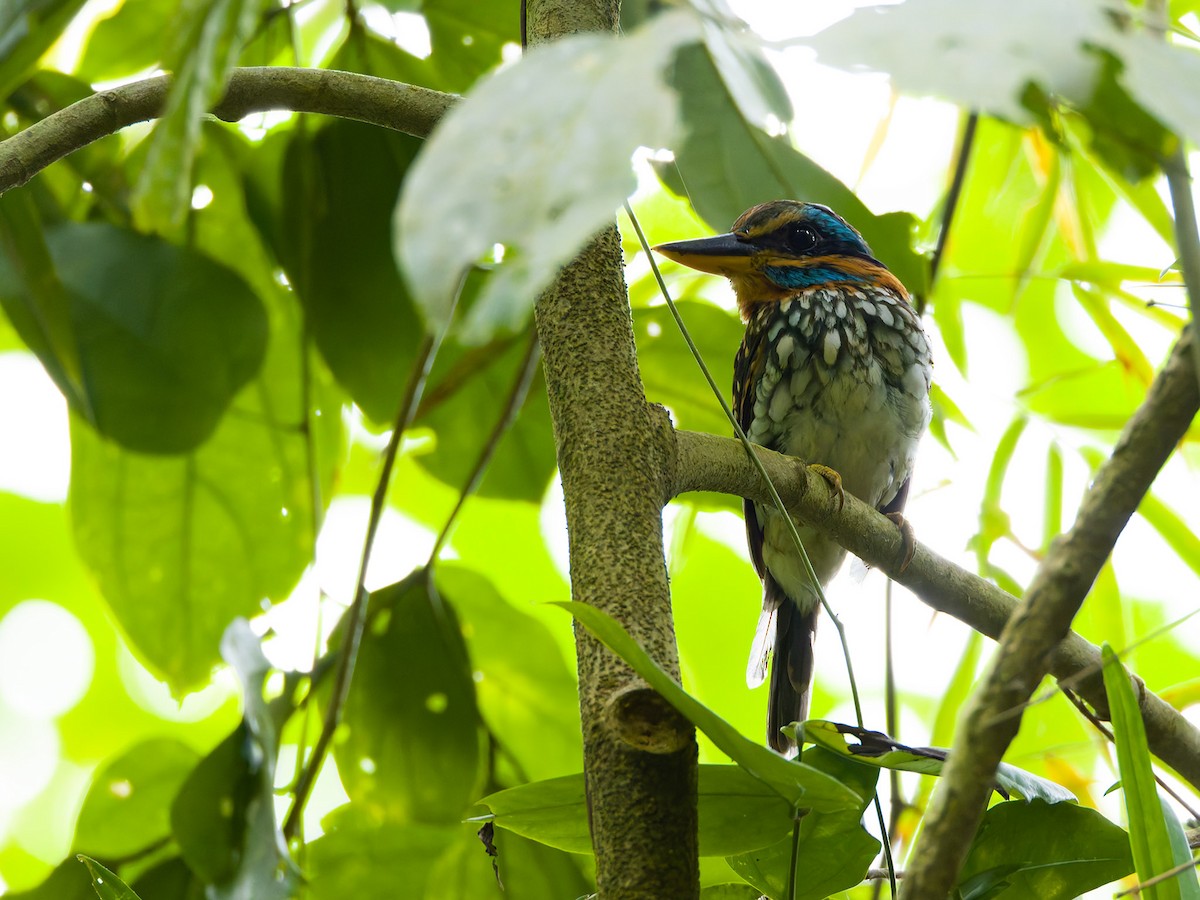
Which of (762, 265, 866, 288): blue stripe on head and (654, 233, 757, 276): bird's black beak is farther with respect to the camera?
(762, 265, 866, 288): blue stripe on head

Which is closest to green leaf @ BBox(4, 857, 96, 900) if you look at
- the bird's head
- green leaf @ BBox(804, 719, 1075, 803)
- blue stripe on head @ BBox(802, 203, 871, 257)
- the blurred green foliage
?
the blurred green foliage

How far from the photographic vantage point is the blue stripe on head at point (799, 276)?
2178mm

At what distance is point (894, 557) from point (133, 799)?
0.93 meters

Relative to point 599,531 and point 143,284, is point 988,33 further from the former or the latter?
point 143,284

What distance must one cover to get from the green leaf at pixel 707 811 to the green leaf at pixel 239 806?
451mm

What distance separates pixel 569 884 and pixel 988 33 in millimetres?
1112

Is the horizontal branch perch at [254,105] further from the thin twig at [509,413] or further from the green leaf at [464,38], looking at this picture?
the green leaf at [464,38]

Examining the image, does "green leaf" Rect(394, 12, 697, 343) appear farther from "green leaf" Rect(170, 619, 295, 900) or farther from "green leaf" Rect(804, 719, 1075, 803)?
"green leaf" Rect(170, 619, 295, 900)

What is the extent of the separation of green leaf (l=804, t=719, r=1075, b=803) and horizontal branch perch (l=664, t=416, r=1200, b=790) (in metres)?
0.20

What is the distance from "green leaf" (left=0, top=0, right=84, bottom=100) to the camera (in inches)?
41.4

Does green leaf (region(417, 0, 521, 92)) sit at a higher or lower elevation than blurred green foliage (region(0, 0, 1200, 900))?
higher

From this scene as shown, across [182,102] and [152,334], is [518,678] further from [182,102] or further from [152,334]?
[182,102]

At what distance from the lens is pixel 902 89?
0.35 meters

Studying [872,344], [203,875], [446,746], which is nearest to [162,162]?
[203,875]
